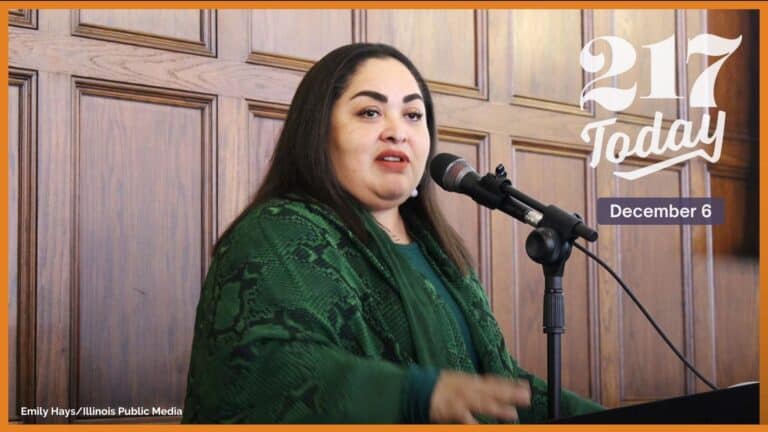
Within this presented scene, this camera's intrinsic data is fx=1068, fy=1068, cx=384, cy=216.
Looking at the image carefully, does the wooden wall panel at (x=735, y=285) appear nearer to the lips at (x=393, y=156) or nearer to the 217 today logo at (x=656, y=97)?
the 217 today logo at (x=656, y=97)

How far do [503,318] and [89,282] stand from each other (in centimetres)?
102

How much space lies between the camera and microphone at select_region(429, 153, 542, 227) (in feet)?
4.58

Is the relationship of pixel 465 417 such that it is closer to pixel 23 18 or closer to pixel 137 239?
pixel 137 239

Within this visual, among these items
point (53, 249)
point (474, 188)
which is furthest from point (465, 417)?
point (53, 249)

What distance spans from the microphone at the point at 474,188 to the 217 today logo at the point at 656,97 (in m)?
Answer: 1.29

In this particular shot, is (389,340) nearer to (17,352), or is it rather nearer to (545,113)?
(17,352)

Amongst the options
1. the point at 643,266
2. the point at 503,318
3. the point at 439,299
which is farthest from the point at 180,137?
the point at 643,266

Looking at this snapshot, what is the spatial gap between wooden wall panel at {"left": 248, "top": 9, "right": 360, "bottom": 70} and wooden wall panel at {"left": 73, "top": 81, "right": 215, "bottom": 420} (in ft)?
0.69

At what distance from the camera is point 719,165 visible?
288 cm

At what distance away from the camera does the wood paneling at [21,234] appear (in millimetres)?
1833

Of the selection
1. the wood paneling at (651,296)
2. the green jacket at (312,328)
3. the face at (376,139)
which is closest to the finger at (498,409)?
the green jacket at (312,328)

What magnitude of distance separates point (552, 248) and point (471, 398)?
9.7 inches

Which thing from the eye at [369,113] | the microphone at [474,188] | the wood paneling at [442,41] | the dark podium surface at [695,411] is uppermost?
the wood paneling at [442,41]

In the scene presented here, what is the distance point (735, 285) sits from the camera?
9.55 ft
